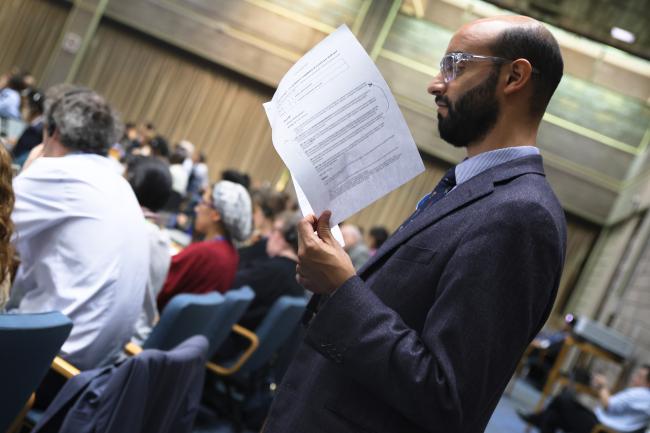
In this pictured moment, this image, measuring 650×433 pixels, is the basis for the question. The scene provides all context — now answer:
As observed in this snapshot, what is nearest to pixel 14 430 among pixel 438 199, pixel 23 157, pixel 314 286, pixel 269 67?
pixel 314 286

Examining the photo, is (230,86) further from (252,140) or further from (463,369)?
(463,369)

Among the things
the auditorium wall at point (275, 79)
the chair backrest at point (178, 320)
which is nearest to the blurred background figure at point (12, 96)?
the chair backrest at point (178, 320)

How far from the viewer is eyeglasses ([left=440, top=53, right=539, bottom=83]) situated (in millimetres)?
1535

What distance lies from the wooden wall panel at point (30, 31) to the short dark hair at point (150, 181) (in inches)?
508

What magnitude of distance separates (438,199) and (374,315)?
35cm

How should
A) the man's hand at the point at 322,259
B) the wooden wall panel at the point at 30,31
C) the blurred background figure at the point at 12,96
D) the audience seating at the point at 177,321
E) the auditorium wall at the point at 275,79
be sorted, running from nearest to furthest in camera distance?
the man's hand at the point at 322,259, the audience seating at the point at 177,321, the blurred background figure at the point at 12,96, the auditorium wall at the point at 275,79, the wooden wall panel at the point at 30,31

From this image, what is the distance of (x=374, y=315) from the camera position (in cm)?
140

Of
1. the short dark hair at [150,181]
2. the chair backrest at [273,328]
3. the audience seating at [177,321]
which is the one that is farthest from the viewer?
the chair backrest at [273,328]

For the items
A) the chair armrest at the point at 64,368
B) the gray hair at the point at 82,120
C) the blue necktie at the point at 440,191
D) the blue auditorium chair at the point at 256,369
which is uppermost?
Result: the blue necktie at the point at 440,191

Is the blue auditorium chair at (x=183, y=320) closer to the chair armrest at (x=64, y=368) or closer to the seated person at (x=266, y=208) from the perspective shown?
the chair armrest at (x=64, y=368)

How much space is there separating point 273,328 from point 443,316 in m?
3.31

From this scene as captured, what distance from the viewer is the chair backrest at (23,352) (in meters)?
1.80

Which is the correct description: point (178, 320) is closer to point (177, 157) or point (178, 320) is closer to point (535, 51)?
point (535, 51)

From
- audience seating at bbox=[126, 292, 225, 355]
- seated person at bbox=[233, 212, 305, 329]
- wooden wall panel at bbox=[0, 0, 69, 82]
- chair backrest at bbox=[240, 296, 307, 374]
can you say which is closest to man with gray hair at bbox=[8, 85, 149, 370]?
audience seating at bbox=[126, 292, 225, 355]
